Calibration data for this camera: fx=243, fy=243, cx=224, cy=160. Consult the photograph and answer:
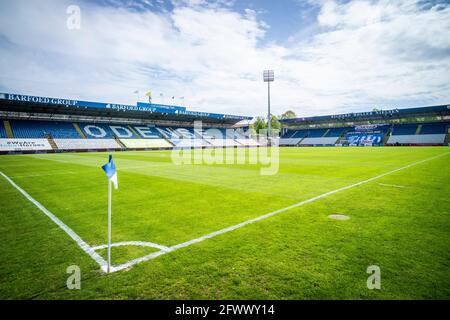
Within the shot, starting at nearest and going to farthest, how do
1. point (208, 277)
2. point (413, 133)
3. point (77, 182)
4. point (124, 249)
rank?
point (208, 277)
point (124, 249)
point (77, 182)
point (413, 133)

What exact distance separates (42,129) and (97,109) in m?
10.8

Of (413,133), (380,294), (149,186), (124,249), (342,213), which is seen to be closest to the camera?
(380,294)

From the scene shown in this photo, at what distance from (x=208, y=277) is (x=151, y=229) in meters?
2.63

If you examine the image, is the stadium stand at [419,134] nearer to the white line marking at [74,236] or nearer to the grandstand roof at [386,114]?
the grandstand roof at [386,114]

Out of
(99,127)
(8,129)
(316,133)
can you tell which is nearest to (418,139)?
(316,133)

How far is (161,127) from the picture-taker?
67.8 metres

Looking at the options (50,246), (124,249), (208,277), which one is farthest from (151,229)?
(208,277)

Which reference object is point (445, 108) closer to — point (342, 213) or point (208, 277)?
point (342, 213)

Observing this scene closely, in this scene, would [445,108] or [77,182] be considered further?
[445,108]

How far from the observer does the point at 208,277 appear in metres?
3.80

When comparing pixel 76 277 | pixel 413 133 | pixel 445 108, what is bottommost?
pixel 76 277

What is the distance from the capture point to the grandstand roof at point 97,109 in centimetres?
4069

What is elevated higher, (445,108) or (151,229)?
(445,108)

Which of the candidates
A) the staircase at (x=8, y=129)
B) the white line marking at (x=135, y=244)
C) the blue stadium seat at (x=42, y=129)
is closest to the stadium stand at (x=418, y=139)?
the white line marking at (x=135, y=244)
